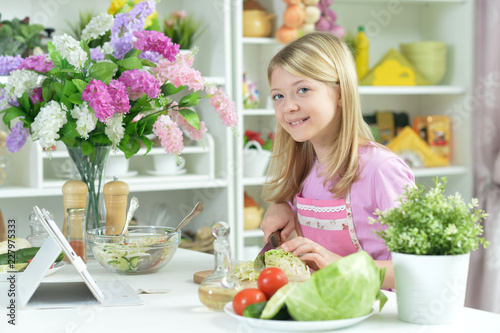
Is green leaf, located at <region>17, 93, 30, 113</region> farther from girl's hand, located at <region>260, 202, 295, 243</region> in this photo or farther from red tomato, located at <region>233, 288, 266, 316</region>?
red tomato, located at <region>233, 288, 266, 316</region>

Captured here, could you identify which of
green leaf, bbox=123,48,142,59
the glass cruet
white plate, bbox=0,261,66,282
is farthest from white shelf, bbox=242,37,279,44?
the glass cruet

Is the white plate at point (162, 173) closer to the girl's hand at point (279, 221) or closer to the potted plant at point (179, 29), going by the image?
the potted plant at point (179, 29)

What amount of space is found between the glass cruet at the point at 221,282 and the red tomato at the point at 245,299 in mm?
78

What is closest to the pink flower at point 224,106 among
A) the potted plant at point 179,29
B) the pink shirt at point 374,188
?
the pink shirt at point 374,188

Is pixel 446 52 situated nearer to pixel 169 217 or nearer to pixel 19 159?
pixel 169 217

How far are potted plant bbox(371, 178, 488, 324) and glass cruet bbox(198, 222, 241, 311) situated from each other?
26 centimetres

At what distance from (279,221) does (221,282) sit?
1.90ft

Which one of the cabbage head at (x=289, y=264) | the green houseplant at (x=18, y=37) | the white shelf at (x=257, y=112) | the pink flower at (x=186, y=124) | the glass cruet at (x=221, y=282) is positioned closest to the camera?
the glass cruet at (x=221, y=282)

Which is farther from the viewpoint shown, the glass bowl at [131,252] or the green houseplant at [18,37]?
the green houseplant at [18,37]

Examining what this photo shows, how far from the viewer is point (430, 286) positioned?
3.30 ft

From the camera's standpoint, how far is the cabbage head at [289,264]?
4.10 feet

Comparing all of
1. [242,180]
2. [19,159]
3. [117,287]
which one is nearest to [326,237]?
[117,287]

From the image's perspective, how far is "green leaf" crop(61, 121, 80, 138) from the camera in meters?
1.54

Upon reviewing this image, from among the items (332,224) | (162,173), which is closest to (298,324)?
(332,224)
